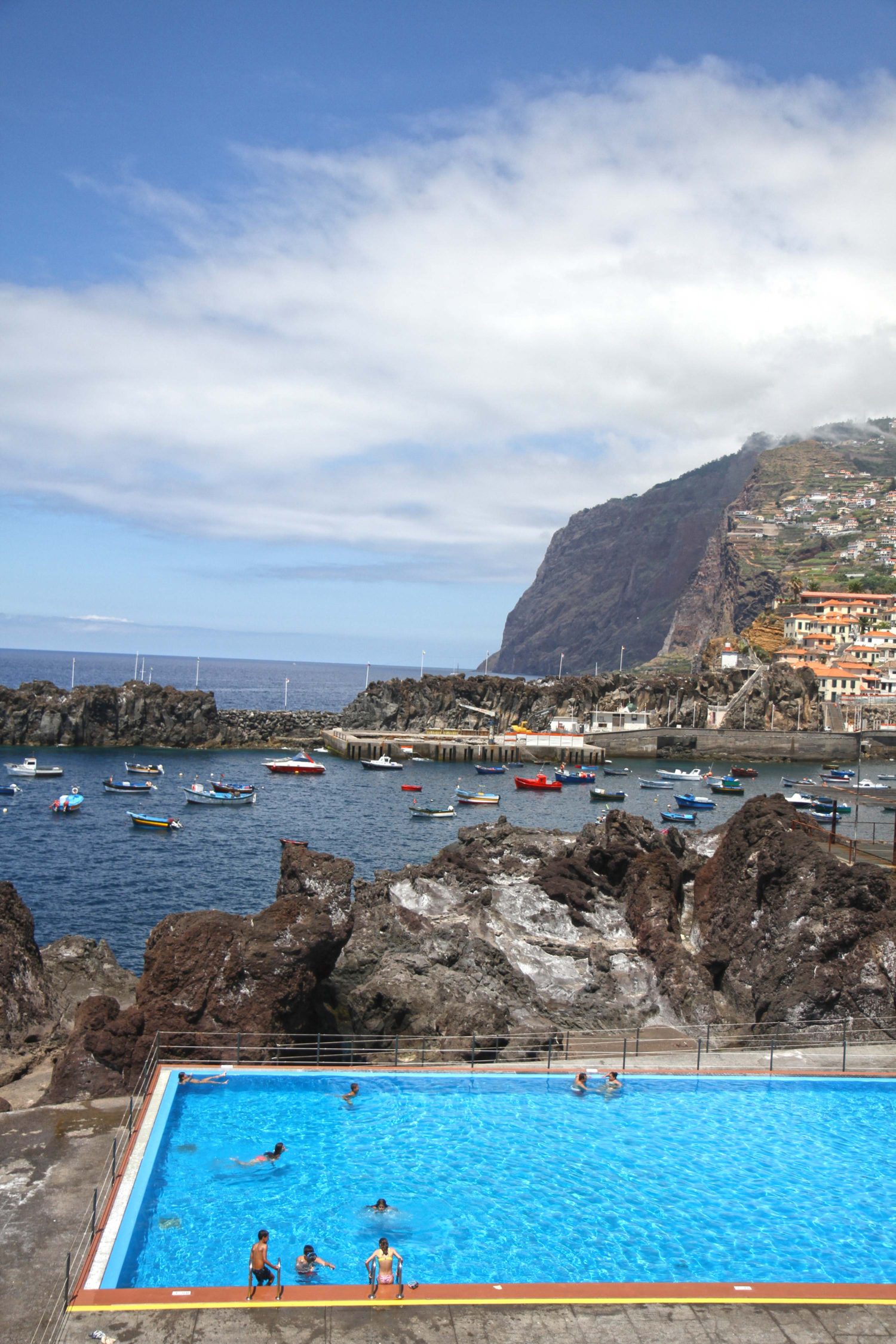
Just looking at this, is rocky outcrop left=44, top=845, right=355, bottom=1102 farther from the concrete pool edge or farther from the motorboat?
the motorboat

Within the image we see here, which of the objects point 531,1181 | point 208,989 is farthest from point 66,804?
point 531,1181

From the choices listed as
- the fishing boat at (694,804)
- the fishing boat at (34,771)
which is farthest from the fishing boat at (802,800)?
the fishing boat at (34,771)

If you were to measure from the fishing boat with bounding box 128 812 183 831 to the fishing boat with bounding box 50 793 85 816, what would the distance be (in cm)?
714

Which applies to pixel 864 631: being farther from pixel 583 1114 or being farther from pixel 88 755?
pixel 583 1114

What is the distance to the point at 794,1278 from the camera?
13.6 metres

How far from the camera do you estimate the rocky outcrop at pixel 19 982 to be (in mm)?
21484

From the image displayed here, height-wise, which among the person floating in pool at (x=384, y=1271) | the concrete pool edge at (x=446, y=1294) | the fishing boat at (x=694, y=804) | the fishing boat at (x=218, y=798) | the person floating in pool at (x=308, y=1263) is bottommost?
the fishing boat at (x=218, y=798)

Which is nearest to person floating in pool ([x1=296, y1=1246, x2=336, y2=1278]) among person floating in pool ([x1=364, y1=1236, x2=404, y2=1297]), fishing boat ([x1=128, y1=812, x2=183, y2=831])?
person floating in pool ([x1=364, y1=1236, x2=404, y2=1297])

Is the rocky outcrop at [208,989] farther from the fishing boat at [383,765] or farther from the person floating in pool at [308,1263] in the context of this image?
the fishing boat at [383,765]

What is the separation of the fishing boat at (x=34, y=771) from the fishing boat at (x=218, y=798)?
1684 centimetres

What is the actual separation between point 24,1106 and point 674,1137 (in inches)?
470

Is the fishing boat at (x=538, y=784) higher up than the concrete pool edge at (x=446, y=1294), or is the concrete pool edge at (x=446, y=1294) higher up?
the concrete pool edge at (x=446, y=1294)

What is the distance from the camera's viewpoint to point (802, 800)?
82.2 metres

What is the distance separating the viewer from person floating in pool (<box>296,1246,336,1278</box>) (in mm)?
12469
